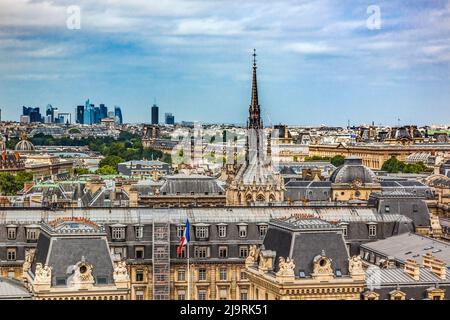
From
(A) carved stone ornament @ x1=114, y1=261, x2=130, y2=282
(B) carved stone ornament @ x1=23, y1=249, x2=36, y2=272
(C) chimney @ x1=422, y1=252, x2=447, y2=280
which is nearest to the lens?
(A) carved stone ornament @ x1=114, y1=261, x2=130, y2=282

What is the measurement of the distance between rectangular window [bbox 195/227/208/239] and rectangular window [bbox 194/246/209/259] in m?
0.52

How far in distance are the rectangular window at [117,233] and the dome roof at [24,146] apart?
8417 centimetres

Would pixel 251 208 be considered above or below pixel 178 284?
above

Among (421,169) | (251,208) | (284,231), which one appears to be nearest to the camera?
(284,231)

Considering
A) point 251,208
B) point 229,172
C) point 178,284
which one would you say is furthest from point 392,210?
point 229,172

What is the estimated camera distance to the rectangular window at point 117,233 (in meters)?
42.4

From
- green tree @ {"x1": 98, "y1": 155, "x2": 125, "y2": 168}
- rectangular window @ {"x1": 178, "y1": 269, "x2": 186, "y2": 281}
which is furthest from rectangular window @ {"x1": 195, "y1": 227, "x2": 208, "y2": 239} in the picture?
green tree @ {"x1": 98, "y1": 155, "x2": 125, "y2": 168}

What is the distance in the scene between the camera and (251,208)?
4512cm

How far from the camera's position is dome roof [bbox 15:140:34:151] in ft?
411

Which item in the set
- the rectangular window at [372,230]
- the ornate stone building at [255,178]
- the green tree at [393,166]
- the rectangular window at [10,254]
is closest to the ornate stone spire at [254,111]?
the ornate stone building at [255,178]

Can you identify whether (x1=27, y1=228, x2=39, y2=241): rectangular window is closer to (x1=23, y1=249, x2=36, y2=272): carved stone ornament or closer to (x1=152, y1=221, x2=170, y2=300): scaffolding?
(x1=23, y1=249, x2=36, y2=272): carved stone ornament

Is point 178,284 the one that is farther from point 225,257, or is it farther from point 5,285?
point 5,285
